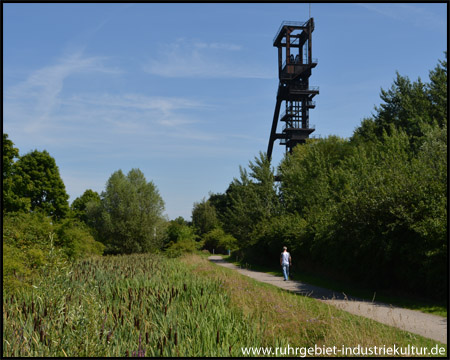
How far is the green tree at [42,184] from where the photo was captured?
4069 cm

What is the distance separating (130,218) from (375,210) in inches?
1158

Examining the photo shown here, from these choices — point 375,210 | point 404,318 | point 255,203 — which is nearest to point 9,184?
point 255,203

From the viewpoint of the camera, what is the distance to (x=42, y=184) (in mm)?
41812

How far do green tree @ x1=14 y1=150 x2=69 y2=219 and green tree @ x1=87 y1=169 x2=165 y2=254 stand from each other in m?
4.17

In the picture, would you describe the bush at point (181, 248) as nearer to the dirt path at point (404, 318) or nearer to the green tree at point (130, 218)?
the green tree at point (130, 218)

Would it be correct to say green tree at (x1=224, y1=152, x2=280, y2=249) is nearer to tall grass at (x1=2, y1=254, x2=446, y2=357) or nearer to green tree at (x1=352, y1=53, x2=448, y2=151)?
green tree at (x1=352, y1=53, x2=448, y2=151)

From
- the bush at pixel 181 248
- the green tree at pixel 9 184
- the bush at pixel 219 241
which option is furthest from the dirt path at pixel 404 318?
the bush at pixel 219 241

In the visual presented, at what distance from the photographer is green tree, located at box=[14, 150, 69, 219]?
40688 millimetres

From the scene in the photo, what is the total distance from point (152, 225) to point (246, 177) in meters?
10.9

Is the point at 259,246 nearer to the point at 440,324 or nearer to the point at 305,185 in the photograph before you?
the point at 305,185

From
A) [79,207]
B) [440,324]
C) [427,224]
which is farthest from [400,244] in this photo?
[79,207]

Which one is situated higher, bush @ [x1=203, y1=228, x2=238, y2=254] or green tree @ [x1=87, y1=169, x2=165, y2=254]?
green tree @ [x1=87, y1=169, x2=165, y2=254]

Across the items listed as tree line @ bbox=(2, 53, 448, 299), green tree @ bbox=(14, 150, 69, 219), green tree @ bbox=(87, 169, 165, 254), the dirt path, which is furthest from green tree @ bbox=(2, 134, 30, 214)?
the dirt path

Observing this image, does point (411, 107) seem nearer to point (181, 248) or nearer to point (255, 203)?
point (255, 203)
